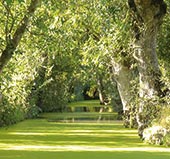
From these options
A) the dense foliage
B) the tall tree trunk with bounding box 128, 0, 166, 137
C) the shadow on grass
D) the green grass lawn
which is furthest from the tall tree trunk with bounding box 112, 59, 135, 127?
the shadow on grass

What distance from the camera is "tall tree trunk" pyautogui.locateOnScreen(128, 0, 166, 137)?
42.0 feet

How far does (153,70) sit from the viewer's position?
13.0m

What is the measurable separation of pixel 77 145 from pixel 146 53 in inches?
124

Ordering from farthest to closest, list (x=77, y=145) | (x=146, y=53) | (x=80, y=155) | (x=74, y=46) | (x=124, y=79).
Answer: (x=74, y=46) < (x=124, y=79) < (x=146, y=53) < (x=77, y=145) < (x=80, y=155)

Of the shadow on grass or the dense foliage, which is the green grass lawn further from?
the dense foliage

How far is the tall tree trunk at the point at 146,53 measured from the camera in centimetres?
1279

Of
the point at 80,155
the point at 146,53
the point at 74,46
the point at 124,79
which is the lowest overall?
the point at 80,155

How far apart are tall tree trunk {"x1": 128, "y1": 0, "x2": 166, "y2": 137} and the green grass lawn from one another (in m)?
1.12

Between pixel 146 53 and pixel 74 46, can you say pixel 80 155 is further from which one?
pixel 74 46

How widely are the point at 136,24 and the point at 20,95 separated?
8.44 metres

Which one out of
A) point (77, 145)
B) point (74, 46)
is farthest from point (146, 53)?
point (74, 46)

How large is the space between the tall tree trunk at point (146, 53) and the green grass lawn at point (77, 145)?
1.12 metres

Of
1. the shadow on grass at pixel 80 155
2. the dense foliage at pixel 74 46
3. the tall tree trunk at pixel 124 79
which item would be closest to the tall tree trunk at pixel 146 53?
the dense foliage at pixel 74 46

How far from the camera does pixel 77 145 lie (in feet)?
38.3
